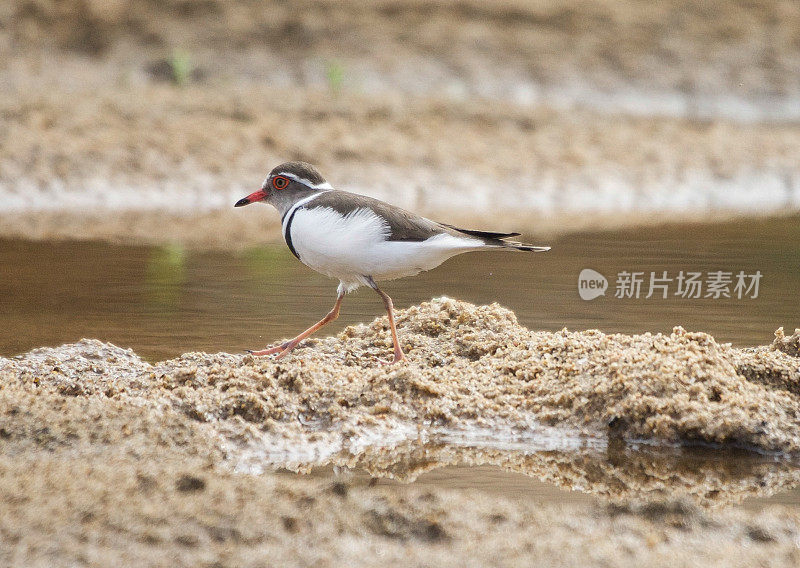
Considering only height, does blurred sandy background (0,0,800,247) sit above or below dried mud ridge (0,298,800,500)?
above

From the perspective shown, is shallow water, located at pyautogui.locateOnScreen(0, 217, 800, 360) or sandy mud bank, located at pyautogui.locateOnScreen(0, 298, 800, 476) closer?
sandy mud bank, located at pyautogui.locateOnScreen(0, 298, 800, 476)

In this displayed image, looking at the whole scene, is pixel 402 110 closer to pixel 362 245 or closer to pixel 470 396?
pixel 362 245

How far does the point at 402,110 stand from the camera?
18203 millimetres

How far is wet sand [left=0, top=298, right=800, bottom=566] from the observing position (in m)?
3.76

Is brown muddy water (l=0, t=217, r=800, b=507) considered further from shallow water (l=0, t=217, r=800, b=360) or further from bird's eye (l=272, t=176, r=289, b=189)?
bird's eye (l=272, t=176, r=289, b=189)

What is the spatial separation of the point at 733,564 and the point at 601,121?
16.4 metres

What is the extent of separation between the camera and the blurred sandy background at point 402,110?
50.5ft

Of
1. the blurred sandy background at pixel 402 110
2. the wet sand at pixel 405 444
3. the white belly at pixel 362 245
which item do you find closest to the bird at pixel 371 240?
the white belly at pixel 362 245

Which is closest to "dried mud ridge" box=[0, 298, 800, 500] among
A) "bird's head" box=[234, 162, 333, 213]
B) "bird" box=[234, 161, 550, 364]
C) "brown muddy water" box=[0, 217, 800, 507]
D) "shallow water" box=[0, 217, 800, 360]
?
"brown muddy water" box=[0, 217, 800, 507]

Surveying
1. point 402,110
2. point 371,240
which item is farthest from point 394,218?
point 402,110

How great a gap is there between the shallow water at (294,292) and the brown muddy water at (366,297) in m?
0.02

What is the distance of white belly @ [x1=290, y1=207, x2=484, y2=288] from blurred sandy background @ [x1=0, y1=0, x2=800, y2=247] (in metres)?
6.66

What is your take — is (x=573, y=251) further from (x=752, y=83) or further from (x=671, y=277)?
(x=752, y=83)

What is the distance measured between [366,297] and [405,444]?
4.29m
